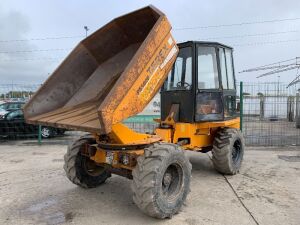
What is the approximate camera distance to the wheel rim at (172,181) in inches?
194

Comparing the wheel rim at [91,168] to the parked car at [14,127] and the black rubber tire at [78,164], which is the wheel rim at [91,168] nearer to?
the black rubber tire at [78,164]

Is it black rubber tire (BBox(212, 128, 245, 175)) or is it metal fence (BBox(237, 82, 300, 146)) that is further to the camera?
metal fence (BBox(237, 82, 300, 146))

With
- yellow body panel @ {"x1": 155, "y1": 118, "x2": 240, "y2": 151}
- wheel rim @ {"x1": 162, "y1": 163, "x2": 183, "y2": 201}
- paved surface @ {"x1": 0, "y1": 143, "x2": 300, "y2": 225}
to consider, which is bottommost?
paved surface @ {"x1": 0, "y1": 143, "x2": 300, "y2": 225}

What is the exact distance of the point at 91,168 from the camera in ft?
20.1

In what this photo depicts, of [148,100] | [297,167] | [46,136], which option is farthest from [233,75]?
[46,136]

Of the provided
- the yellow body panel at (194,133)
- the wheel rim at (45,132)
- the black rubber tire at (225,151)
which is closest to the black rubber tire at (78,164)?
the yellow body panel at (194,133)

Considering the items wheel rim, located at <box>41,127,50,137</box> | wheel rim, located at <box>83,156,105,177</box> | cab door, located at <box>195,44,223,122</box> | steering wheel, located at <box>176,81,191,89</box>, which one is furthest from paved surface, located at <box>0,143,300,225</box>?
wheel rim, located at <box>41,127,50,137</box>

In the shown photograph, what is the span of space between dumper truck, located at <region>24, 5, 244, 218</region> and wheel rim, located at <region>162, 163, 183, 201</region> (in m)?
0.01

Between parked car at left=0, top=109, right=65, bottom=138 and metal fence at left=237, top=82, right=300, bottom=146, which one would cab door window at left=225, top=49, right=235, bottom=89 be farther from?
parked car at left=0, top=109, right=65, bottom=138

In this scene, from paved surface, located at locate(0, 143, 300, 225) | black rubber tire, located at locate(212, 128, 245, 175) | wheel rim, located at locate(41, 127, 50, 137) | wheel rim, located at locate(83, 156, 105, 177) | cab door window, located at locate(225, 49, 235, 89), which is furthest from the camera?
wheel rim, located at locate(41, 127, 50, 137)

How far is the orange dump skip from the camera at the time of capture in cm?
445

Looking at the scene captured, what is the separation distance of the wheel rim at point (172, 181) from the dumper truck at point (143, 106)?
0.05ft

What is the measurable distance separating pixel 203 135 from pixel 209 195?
151 centimetres

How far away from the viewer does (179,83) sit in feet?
22.5
